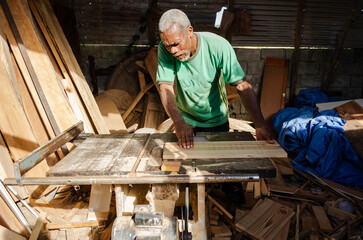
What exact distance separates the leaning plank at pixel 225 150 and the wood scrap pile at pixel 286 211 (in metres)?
1.15

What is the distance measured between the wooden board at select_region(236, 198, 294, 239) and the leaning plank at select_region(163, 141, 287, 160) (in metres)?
1.16

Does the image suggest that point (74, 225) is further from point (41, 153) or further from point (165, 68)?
point (165, 68)

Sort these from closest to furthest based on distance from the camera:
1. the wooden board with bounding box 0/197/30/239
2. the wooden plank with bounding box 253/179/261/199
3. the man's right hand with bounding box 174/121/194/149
A: 1. the man's right hand with bounding box 174/121/194/149
2. the wooden board with bounding box 0/197/30/239
3. the wooden plank with bounding box 253/179/261/199

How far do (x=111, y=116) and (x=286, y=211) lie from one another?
2719mm

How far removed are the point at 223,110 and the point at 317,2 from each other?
4165 millimetres

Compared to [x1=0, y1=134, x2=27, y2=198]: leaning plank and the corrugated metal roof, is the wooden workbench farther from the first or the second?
the corrugated metal roof

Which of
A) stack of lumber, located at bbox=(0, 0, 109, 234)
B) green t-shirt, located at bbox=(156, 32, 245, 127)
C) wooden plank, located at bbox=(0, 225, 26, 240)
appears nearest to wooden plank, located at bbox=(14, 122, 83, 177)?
stack of lumber, located at bbox=(0, 0, 109, 234)

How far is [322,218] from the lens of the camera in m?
2.78

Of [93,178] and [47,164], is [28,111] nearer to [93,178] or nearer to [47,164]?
[47,164]

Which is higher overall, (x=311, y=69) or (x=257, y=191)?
(x=311, y=69)

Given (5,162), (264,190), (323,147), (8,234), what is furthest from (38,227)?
(323,147)

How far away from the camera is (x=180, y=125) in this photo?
5.88ft

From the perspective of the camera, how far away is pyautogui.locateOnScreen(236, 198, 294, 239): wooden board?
238 centimetres

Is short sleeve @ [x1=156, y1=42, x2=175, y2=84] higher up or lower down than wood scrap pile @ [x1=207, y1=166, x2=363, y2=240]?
higher up
